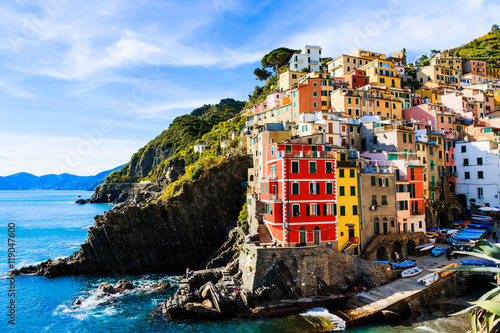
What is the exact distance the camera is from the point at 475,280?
3469cm

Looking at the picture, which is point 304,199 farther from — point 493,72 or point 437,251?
point 493,72

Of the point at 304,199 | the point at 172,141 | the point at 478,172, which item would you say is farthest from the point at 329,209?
the point at 172,141

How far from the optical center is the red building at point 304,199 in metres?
34.5

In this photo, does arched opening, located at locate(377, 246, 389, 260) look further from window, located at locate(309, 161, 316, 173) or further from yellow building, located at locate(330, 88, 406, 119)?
yellow building, located at locate(330, 88, 406, 119)

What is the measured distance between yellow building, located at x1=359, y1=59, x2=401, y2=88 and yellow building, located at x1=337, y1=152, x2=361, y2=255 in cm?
3852

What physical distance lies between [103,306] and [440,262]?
121ft

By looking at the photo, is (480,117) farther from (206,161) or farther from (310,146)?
(206,161)

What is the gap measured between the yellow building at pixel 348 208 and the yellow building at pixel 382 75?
38.5m

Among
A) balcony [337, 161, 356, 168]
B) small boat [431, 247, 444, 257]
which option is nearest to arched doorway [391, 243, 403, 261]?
small boat [431, 247, 444, 257]

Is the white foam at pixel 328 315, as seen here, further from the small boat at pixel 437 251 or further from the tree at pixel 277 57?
the tree at pixel 277 57

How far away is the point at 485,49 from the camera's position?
400ft

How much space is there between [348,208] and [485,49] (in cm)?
12519

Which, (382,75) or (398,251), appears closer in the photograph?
(398,251)

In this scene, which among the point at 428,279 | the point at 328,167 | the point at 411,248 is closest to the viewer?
the point at 428,279
